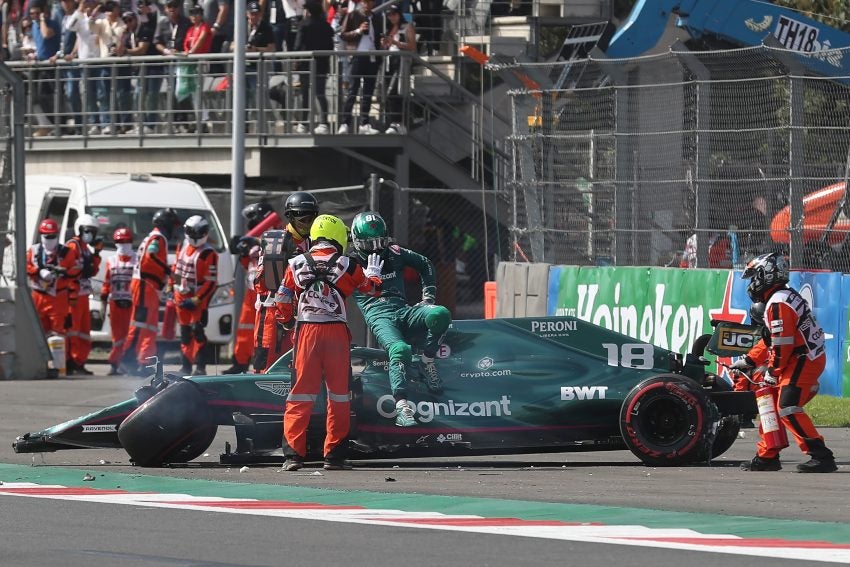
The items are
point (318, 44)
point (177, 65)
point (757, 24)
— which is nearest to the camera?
point (757, 24)

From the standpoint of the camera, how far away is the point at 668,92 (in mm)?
17797

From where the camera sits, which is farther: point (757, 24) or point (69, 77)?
point (69, 77)

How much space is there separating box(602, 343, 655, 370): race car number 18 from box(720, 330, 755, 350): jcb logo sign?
1.82 ft

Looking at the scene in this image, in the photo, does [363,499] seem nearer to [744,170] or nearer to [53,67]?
[744,170]

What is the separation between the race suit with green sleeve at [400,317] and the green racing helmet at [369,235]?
0.06 meters

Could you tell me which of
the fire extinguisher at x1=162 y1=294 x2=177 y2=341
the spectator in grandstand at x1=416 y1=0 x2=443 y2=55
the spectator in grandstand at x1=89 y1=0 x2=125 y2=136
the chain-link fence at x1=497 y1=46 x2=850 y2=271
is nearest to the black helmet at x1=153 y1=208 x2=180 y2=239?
the fire extinguisher at x1=162 y1=294 x2=177 y2=341

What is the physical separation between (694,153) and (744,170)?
27.1 inches

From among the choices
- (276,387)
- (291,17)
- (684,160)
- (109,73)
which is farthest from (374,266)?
(109,73)

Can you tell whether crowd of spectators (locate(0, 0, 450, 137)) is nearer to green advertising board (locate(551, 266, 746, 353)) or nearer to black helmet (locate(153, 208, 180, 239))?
black helmet (locate(153, 208, 180, 239))

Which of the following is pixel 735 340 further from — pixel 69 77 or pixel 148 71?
pixel 69 77

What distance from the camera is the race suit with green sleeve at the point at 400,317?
11750 mm

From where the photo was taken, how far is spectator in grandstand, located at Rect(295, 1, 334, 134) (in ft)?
81.8

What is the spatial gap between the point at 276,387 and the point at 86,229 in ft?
32.9

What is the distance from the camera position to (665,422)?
38.8 feet
